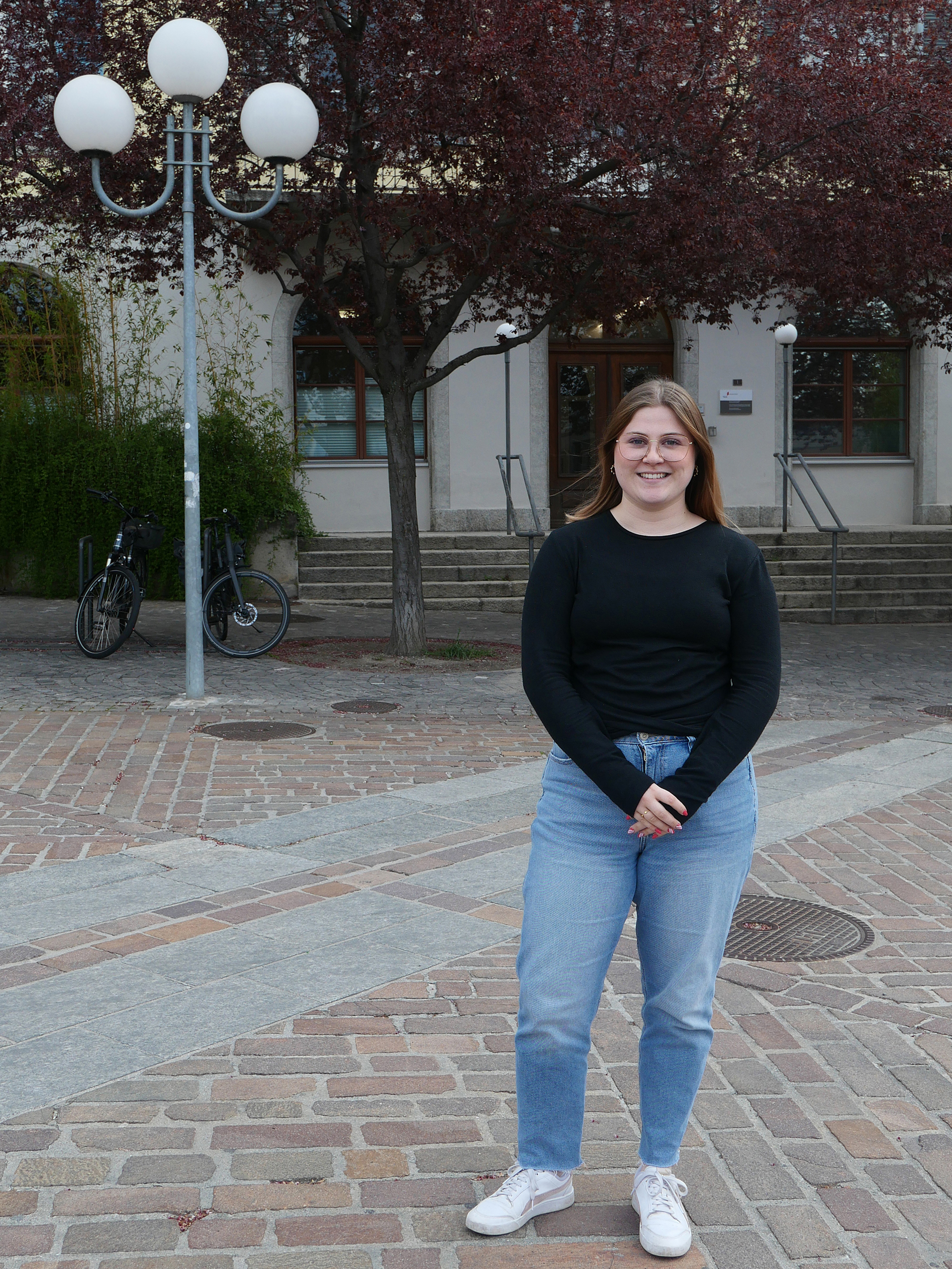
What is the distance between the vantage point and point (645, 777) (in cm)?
257

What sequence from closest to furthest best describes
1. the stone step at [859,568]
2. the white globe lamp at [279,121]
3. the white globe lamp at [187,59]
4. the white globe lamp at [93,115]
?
the white globe lamp at [187,59] → the white globe lamp at [93,115] → the white globe lamp at [279,121] → the stone step at [859,568]

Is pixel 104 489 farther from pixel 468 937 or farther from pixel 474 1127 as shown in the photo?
pixel 474 1127

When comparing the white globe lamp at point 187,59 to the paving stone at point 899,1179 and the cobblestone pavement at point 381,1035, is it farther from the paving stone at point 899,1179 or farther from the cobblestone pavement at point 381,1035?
the paving stone at point 899,1179

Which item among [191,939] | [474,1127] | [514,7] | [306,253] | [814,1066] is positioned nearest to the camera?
[474,1127]

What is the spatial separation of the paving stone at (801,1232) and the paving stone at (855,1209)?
0.05 metres

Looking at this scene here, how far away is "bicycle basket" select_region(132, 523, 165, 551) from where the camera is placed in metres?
11.7

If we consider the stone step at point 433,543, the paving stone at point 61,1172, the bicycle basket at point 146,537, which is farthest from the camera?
the stone step at point 433,543

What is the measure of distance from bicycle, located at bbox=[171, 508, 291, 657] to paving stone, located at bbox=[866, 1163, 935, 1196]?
28.8ft

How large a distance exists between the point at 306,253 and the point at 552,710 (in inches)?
647

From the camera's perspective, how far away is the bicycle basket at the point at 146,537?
11.7 metres

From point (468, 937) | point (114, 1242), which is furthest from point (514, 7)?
point (114, 1242)

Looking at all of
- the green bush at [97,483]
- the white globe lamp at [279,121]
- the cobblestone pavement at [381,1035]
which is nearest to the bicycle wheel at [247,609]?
the white globe lamp at [279,121]

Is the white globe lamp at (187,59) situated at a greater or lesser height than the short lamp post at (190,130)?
greater

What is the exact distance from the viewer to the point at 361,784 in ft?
23.1
